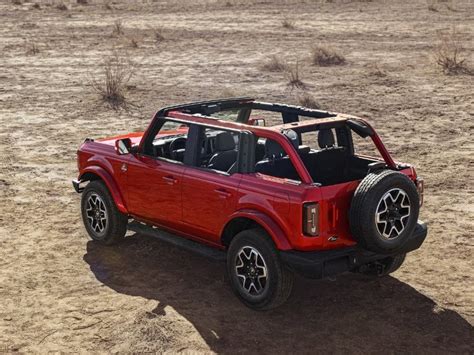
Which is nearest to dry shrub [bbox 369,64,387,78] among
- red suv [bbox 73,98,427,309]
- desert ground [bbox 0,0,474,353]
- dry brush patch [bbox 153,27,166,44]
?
desert ground [bbox 0,0,474,353]

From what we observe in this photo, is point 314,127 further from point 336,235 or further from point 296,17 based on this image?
point 296,17

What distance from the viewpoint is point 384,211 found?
6.44m

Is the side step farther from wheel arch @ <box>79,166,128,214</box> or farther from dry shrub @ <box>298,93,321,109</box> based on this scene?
dry shrub @ <box>298,93,321,109</box>

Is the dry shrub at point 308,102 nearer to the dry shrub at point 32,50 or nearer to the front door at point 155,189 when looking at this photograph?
the front door at point 155,189

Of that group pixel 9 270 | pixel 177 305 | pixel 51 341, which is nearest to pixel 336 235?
pixel 177 305

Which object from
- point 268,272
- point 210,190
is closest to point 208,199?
point 210,190

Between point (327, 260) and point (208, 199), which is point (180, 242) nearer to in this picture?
point (208, 199)

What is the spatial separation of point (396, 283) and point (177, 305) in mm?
2188

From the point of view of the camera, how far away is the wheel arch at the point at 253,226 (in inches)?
256

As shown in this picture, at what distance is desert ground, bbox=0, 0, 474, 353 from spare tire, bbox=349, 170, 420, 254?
0.76 meters

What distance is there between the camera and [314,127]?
6965 millimetres

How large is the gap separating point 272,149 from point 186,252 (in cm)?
180

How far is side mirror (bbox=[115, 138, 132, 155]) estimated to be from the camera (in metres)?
8.23

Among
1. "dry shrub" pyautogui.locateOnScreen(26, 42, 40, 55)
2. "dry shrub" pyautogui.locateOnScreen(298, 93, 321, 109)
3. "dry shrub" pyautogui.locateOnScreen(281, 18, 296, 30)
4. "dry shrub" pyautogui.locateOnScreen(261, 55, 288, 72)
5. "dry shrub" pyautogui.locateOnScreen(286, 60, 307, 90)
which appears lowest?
"dry shrub" pyautogui.locateOnScreen(298, 93, 321, 109)
